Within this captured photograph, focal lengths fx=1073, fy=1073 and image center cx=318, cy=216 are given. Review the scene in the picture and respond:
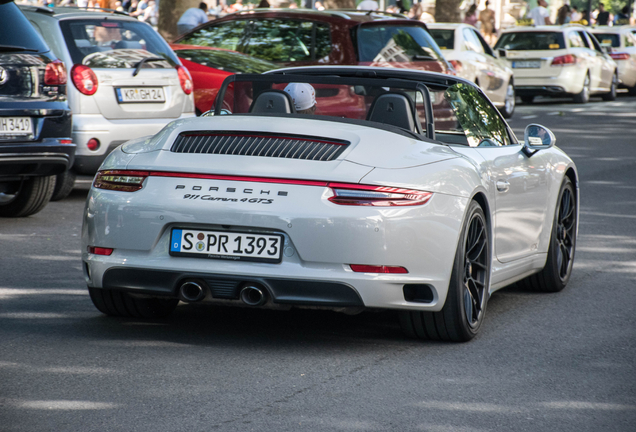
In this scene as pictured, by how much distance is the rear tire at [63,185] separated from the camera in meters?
9.73

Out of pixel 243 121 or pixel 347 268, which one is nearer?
pixel 347 268

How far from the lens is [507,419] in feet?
13.0

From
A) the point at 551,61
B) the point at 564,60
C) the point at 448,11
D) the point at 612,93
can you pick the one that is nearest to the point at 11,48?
the point at 551,61

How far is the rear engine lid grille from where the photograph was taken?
15.6 feet

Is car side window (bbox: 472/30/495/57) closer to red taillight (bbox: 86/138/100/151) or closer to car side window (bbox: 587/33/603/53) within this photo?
car side window (bbox: 587/33/603/53)

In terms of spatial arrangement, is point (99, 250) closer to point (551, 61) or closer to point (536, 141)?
point (536, 141)

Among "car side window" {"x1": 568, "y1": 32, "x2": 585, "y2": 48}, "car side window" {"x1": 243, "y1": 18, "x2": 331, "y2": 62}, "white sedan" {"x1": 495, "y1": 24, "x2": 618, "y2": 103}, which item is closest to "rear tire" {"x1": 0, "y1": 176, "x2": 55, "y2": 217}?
"car side window" {"x1": 243, "y1": 18, "x2": 331, "y2": 62}

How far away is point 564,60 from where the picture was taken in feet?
77.0

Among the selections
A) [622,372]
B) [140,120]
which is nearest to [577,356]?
[622,372]

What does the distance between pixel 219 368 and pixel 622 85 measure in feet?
86.6

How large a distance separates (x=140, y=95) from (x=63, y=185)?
3.57 ft

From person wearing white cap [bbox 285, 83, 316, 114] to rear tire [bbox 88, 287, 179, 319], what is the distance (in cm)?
126

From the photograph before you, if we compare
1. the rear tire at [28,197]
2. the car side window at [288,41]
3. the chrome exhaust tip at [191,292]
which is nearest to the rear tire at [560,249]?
the chrome exhaust tip at [191,292]

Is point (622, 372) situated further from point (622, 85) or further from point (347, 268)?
point (622, 85)
